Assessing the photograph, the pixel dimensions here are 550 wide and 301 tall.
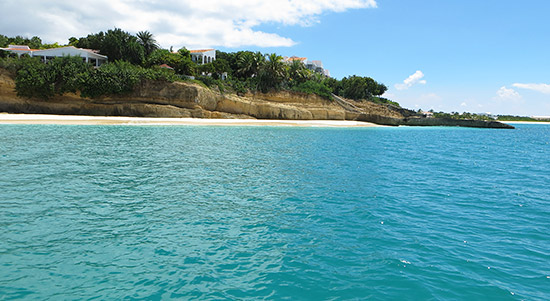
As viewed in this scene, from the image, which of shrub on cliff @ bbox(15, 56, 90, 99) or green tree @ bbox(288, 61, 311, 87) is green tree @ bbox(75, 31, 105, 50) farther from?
green tree @ bbox(288, 61, 311, 87)

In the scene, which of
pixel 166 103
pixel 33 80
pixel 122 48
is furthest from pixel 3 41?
pixel 166 103

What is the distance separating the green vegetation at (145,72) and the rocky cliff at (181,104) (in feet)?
4.81

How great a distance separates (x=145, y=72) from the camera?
172 ft

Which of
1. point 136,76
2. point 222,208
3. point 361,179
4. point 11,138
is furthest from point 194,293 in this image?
point 136,76

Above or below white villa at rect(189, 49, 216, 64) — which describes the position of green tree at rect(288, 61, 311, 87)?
below

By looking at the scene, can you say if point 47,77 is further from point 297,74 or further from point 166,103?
point 297,74

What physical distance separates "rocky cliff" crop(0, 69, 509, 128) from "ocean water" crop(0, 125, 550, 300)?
37082mm

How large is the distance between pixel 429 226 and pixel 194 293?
741cm

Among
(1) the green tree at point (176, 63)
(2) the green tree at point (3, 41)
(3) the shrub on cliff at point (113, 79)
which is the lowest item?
(3) the shrub on cliff at point (113, 79)

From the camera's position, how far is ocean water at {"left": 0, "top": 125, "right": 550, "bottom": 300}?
6398mm

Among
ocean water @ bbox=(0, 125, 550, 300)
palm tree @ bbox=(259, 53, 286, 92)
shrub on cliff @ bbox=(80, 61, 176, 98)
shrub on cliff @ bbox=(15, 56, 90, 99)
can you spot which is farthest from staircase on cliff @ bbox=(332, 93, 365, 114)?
ocean water @ bbox=(0, 125, 550, 300)

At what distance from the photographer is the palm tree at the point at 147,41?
64.7 metres

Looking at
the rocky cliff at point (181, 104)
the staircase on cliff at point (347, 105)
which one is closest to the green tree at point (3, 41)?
the rocky cliff at point (181, 104)

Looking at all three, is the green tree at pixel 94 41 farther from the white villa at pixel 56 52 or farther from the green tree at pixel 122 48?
the white villa at pixel 56 52
